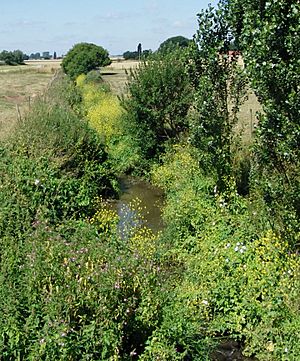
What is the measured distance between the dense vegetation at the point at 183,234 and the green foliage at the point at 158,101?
6.65 feet

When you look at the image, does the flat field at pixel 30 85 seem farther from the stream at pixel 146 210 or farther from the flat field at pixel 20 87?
the stream at pixel 146 210

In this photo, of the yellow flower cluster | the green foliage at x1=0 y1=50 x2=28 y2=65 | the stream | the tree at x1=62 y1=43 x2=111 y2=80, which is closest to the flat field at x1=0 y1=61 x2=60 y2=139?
the tree at x1=62 y1=43 x2=111 y2=80

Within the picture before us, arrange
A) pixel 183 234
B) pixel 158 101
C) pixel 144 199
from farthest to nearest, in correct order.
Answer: pixel 158 101
pixel 144 199
pixel 183 234

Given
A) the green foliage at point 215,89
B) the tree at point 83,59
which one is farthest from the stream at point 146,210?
the tree at point 83,59

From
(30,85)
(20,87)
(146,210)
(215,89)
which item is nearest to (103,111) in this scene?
(146,210)

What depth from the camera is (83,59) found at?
4103 centimetres

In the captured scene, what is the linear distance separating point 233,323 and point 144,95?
11.4 m

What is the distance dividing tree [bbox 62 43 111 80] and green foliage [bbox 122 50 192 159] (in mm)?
21704

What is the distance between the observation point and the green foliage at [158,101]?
1778cm

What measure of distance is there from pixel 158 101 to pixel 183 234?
7905mm

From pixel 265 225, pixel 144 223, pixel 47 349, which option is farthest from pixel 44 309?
pixel 144 223


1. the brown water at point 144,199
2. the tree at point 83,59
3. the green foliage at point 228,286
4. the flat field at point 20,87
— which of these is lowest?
the brown water at point 144,199

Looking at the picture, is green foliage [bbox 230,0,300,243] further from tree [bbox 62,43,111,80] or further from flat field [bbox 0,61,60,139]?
tree [bbox 62,43,111,80]

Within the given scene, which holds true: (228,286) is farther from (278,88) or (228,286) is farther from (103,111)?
(103,111)
